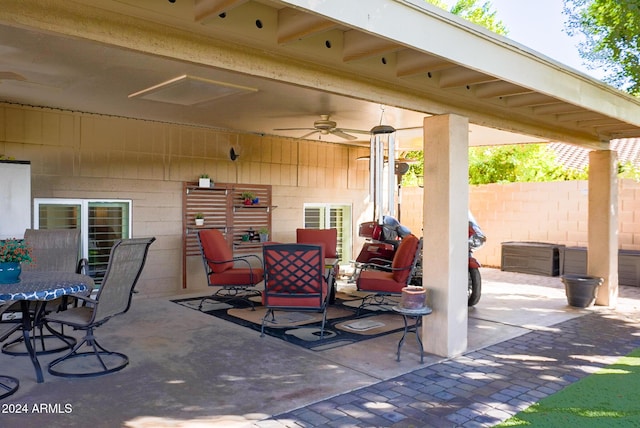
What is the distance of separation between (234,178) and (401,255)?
3741mm

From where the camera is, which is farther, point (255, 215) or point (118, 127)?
point (255, 215)

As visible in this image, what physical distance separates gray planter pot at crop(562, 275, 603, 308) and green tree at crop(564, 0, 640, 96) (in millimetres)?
3775

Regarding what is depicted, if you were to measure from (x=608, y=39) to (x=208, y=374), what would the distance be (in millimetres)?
9175

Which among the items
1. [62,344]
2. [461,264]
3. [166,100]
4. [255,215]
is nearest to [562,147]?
[255,215]

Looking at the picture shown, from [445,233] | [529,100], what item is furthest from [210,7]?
[529,100]

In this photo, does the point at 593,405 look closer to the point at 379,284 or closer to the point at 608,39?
the point at 379,284

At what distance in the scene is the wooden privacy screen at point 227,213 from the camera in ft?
26.0

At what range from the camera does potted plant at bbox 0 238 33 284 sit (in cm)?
374

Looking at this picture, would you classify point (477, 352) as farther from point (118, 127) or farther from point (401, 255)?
point (118, 127)

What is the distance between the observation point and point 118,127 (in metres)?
7.18

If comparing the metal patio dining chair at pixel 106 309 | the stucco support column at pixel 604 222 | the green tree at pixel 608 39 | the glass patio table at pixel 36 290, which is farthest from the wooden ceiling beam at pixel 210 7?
the green tree at pixel 608 39

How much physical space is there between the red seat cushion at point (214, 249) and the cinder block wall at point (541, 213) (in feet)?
22.6

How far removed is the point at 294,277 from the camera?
520 centimetres

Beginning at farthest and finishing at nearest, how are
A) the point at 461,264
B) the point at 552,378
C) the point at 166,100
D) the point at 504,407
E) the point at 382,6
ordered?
1. the point at 166,100
2. the point at 461,264
3. the point at 552,378
4. the point at 504,407
5. the point at 382,6
